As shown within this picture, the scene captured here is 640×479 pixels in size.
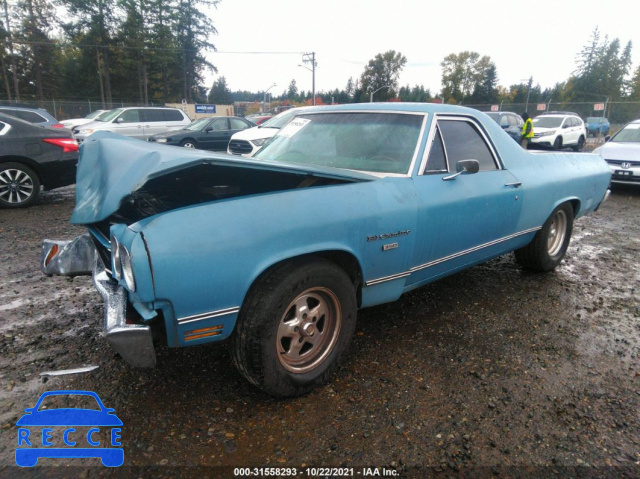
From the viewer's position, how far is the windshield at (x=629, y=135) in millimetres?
9827

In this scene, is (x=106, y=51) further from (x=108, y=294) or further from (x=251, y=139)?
(x=108, y=294)

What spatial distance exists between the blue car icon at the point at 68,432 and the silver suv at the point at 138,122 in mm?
14309

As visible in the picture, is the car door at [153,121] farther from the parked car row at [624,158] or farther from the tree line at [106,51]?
the tree line at [106,51]

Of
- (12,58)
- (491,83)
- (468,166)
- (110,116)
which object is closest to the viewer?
(468,166)

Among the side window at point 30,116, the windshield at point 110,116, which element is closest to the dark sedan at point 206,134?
the windshield at point 110,116

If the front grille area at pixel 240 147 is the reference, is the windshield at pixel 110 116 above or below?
above

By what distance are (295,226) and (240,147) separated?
899 cm

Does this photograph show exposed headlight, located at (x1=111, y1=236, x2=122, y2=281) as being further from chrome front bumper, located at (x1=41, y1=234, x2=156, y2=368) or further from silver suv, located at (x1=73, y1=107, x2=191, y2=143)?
silver suv, located at (x1=73, y1=107, x2=191, y2=143)

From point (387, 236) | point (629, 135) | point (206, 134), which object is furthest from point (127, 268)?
point (206, 134)

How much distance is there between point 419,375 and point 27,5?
5497cm

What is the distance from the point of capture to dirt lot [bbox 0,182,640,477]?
6.37 feet

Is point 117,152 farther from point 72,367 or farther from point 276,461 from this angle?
point 276,461

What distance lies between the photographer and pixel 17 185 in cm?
672

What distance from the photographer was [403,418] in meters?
2.20
